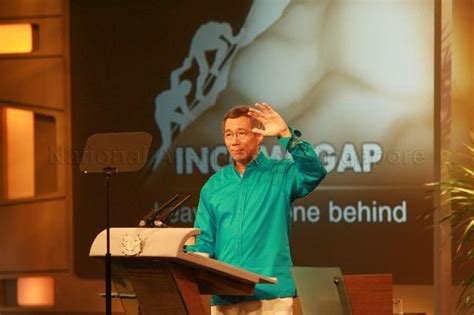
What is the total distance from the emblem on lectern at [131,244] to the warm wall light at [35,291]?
167 inches

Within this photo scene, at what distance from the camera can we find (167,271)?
9.79 feet

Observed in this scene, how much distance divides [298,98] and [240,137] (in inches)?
122

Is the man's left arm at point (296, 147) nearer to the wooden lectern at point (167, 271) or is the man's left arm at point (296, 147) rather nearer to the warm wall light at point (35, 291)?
the wooden lectern at point (167, 271)

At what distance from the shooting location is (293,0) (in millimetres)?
6594

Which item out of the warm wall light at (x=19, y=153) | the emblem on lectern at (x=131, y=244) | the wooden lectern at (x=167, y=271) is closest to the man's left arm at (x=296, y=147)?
the wooden lectern at (x=167, y=271)

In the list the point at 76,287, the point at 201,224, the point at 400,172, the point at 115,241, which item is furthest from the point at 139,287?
the point at 76,287

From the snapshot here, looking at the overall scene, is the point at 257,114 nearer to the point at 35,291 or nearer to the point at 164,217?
the point at 164,217

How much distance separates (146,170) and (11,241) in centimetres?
125

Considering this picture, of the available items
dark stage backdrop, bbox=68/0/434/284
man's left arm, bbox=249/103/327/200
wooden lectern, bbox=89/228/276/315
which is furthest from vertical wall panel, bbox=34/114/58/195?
wooden lectern, bbox=89/228/276/315

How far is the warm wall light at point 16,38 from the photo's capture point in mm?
7078

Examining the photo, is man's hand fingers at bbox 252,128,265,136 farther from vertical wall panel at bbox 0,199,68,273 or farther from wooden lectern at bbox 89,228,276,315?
vertical wall panel at bbox 0,199,68,273

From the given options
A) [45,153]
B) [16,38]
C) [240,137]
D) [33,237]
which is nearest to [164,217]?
[240,137]

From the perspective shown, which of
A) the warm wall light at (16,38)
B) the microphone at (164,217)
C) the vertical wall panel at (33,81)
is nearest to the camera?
the microphone at (164,217)

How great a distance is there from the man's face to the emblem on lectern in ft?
2.10
